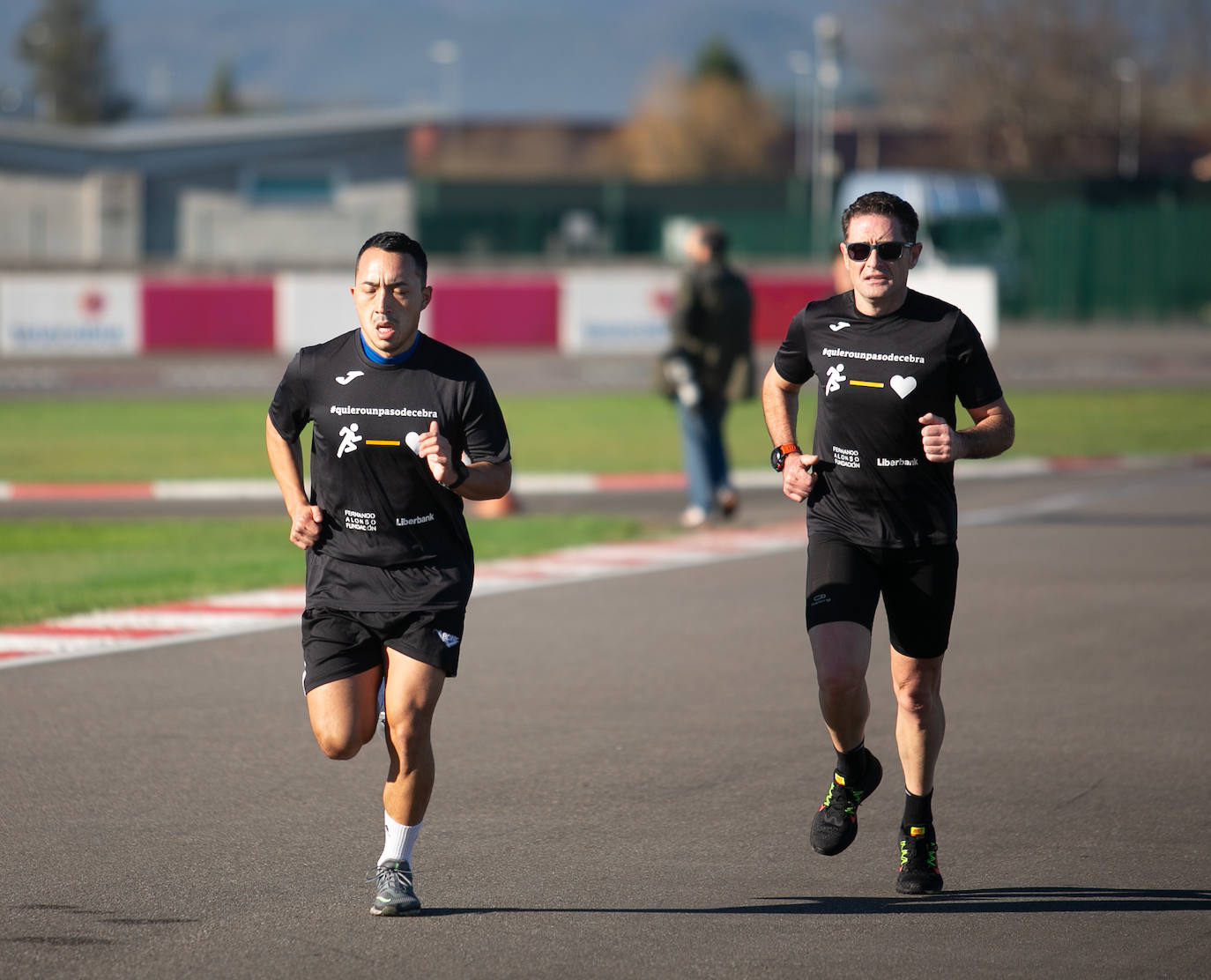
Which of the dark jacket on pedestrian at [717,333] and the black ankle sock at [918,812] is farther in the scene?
the dark jacket on pedestrian at [717,333]

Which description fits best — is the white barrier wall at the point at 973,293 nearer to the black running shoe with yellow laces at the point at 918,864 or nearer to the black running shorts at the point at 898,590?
the black running shorts at the point at 898,590

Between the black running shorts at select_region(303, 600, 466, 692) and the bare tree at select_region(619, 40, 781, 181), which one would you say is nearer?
the black running shorts at select_region(303, 600, 466, 692)

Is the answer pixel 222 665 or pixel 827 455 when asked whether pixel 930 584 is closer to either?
pixel 827 455

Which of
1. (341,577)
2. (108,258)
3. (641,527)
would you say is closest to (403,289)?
(341,577)

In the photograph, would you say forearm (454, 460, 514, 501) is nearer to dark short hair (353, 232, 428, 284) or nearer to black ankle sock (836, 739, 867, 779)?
dark short hair (353, 232, 428, 284)

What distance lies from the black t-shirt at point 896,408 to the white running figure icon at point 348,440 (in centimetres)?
140

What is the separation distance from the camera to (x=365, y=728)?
533 centimetres

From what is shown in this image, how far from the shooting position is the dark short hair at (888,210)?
5637 mm

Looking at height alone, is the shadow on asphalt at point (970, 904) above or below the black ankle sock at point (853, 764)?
below

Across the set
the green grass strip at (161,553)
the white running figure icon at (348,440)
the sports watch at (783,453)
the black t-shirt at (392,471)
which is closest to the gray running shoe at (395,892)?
the black t-shirt at (392,471)

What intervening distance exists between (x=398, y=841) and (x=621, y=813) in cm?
122

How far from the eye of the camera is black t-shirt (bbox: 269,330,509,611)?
5.31 metres

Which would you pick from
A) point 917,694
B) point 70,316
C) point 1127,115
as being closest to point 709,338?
point 917,694

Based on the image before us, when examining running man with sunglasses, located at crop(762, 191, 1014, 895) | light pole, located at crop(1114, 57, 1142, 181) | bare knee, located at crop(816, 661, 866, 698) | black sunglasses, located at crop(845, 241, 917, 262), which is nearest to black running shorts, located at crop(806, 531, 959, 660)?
running man with sunglasses, located at crop(762, 191, 1014, 895)
